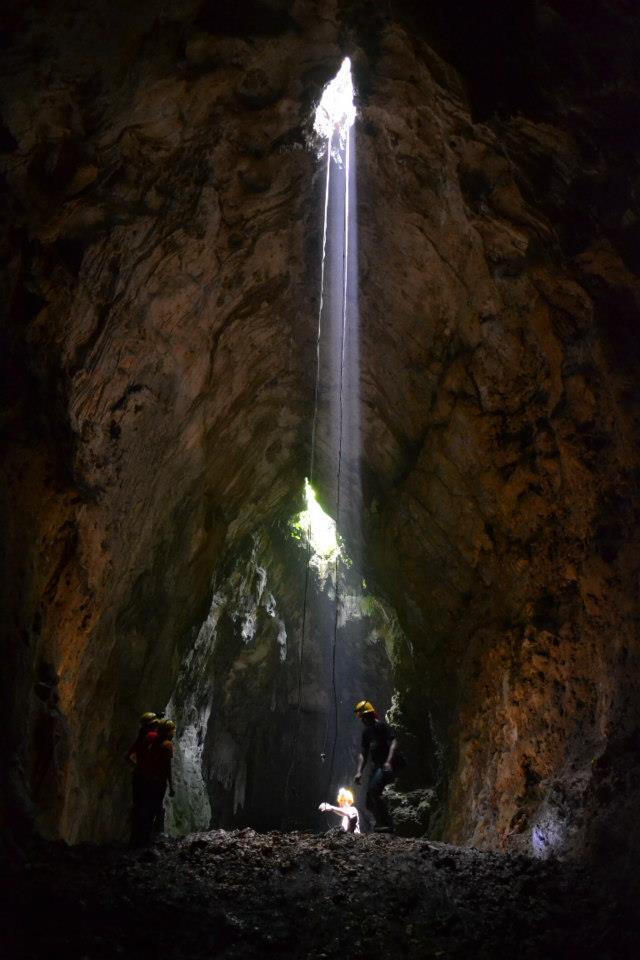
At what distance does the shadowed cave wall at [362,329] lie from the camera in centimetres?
570

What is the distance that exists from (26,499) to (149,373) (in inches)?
91.9

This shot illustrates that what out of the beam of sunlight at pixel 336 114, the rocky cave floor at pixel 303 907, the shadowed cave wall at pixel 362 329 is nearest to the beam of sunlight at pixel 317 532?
the shadowed cave wall at pixel 362 329

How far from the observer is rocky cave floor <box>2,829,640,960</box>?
10.9 ft

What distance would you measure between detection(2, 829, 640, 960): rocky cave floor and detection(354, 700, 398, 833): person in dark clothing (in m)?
2.76

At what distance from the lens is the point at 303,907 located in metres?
4.15

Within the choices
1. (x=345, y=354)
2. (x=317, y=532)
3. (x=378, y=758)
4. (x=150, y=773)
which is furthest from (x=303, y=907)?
(x=317, y=532)

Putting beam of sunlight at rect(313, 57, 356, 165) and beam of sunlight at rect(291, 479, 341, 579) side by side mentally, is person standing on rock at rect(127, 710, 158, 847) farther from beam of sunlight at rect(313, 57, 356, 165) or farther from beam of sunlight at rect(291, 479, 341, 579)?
beam of sunlight at rect(291, 479, 341, 579)

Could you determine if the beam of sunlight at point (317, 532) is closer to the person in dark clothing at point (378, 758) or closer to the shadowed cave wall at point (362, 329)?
the shadowed cave wall at point (362, 329)

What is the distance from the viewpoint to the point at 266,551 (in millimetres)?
17234

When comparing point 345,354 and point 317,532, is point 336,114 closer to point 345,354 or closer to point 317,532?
point 345,354

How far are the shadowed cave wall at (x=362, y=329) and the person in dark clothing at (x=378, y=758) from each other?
131cm

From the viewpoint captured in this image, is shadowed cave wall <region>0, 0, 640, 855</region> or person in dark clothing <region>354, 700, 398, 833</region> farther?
person in dark clothing <region>354, 700, 398, 833</region>

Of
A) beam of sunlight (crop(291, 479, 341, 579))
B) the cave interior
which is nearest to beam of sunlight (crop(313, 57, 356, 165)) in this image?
the cave interior

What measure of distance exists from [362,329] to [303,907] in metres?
7.78
